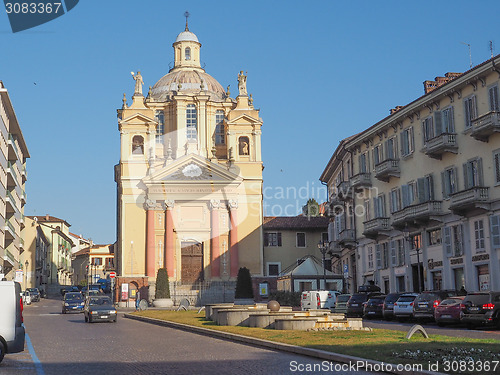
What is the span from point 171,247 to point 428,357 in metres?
60.1

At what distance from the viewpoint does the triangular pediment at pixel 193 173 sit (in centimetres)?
7419

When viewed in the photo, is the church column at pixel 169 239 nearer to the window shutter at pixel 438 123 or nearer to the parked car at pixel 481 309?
the window shutter at pixel 438 123

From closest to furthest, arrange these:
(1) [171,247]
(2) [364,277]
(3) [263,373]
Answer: (3) [263,373], (2) [364,277], (1) [171,247]

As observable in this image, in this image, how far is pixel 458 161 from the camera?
41.2m

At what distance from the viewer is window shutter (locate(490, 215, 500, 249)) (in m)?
37.6

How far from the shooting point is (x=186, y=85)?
82.5 meters

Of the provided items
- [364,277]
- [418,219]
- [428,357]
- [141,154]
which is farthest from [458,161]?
[141,154]

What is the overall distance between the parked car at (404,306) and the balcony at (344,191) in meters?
22.9

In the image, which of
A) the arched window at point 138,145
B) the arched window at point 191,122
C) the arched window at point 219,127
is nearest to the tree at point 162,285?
the arched window at point 138,145

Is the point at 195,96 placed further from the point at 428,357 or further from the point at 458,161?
the point at 428,357

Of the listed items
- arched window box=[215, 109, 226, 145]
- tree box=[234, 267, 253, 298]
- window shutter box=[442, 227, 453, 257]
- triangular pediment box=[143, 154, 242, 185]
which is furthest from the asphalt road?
arched window box=[215, 109, 226, 145]

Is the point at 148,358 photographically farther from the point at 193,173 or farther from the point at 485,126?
the point at 193,173

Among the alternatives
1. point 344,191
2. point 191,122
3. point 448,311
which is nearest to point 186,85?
point 191,122

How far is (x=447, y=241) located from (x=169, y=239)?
36.8 m
